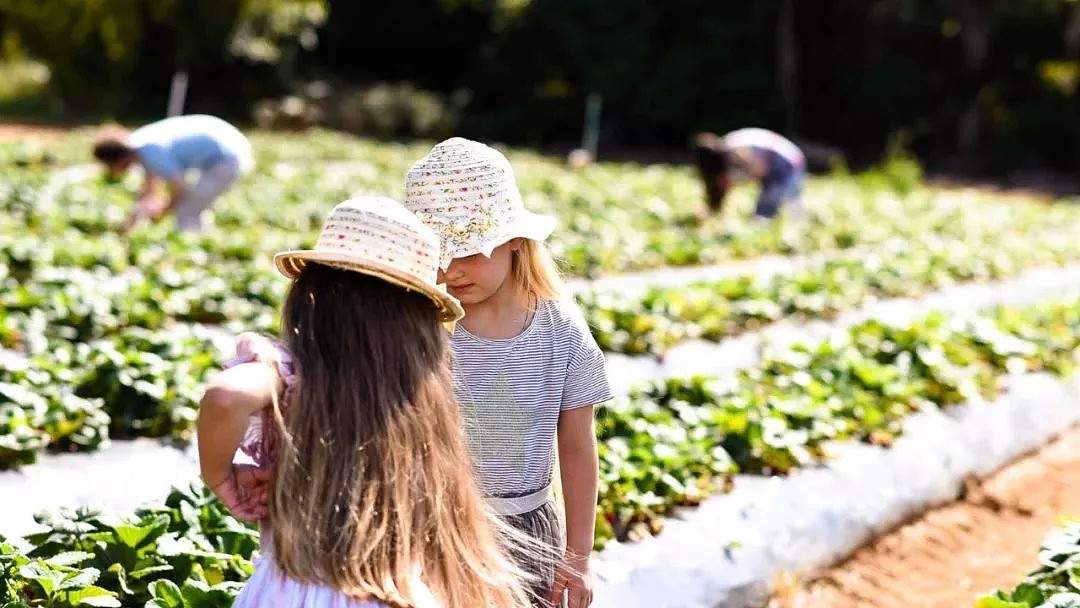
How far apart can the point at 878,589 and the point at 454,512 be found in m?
2.54

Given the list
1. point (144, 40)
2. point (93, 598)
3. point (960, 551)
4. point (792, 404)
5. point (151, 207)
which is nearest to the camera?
point (93, 598)

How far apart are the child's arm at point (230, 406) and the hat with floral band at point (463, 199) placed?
54 centimetres

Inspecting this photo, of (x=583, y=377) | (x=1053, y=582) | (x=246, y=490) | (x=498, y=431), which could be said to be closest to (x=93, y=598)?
(x=246, y=490)

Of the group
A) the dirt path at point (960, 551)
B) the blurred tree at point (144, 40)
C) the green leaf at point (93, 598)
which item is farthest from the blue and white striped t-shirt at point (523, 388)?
the blurred tree at point (144, 40)

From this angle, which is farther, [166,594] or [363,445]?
[166,594]

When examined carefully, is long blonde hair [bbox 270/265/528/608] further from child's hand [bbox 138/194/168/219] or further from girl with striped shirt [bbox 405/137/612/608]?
child's hand [bbox 138/194/168/219]

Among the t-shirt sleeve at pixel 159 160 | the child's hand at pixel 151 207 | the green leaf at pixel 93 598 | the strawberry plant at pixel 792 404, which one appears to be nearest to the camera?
the green leaf at pixel 93 598

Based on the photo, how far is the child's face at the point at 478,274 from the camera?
2488 mm

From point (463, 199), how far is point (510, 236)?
0.39ft

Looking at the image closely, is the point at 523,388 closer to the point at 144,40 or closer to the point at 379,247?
the point at 379,247

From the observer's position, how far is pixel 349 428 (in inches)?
80.2

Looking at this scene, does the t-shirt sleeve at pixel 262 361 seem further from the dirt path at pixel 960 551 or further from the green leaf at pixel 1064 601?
the dirt path at pixel 960 551

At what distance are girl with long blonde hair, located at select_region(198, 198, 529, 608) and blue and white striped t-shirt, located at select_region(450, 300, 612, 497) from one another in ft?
1.32

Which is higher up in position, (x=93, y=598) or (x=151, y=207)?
(x=151, y=207)
